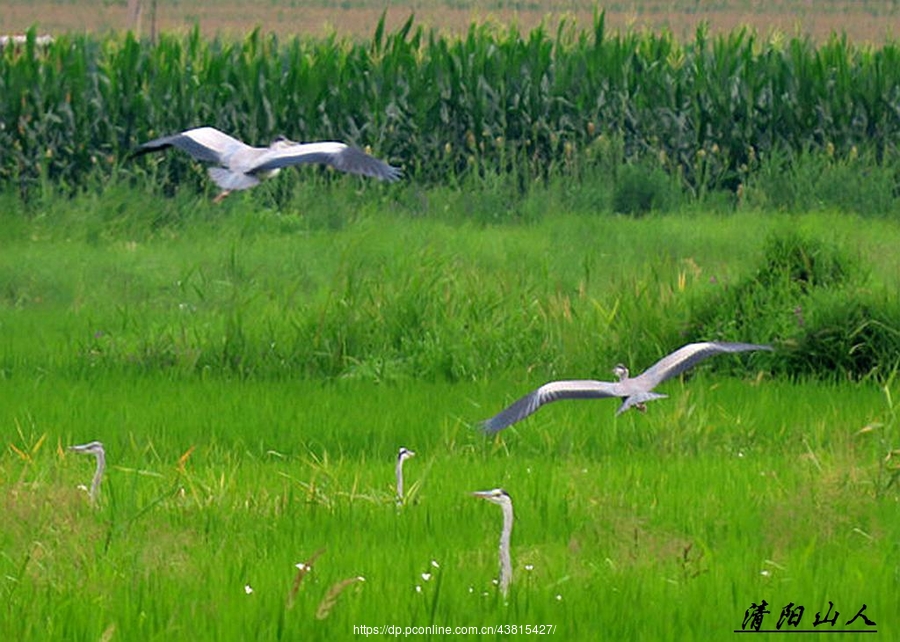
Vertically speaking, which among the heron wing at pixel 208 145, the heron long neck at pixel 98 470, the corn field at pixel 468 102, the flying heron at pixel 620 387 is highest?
the heron wing at pixel 208 145

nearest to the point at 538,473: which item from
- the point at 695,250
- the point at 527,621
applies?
the point at 527,621

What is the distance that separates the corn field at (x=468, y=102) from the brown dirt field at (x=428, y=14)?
2372 centimetres

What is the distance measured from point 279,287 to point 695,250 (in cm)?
419

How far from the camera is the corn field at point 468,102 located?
2108 centimetres

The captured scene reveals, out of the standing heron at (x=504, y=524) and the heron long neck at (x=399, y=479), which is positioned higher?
the standing heron at (x=504, y=524)

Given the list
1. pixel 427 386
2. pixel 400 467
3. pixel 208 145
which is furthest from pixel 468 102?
pixel 400 467

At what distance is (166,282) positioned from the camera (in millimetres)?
14609

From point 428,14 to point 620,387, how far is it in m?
44.9

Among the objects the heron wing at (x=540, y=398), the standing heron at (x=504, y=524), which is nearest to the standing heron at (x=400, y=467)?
the heron wing at (x=540, y=398)

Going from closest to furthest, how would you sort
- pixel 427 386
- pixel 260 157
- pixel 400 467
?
1. pixel 400 467
2. pixel 260 157
3. pixel 427 386

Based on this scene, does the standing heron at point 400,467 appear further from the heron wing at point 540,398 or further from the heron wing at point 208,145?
the heron wing at point 208,145

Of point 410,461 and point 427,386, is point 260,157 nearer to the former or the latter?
point 427,386

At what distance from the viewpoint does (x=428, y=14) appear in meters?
51.6

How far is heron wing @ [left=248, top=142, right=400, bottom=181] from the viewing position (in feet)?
31.2
